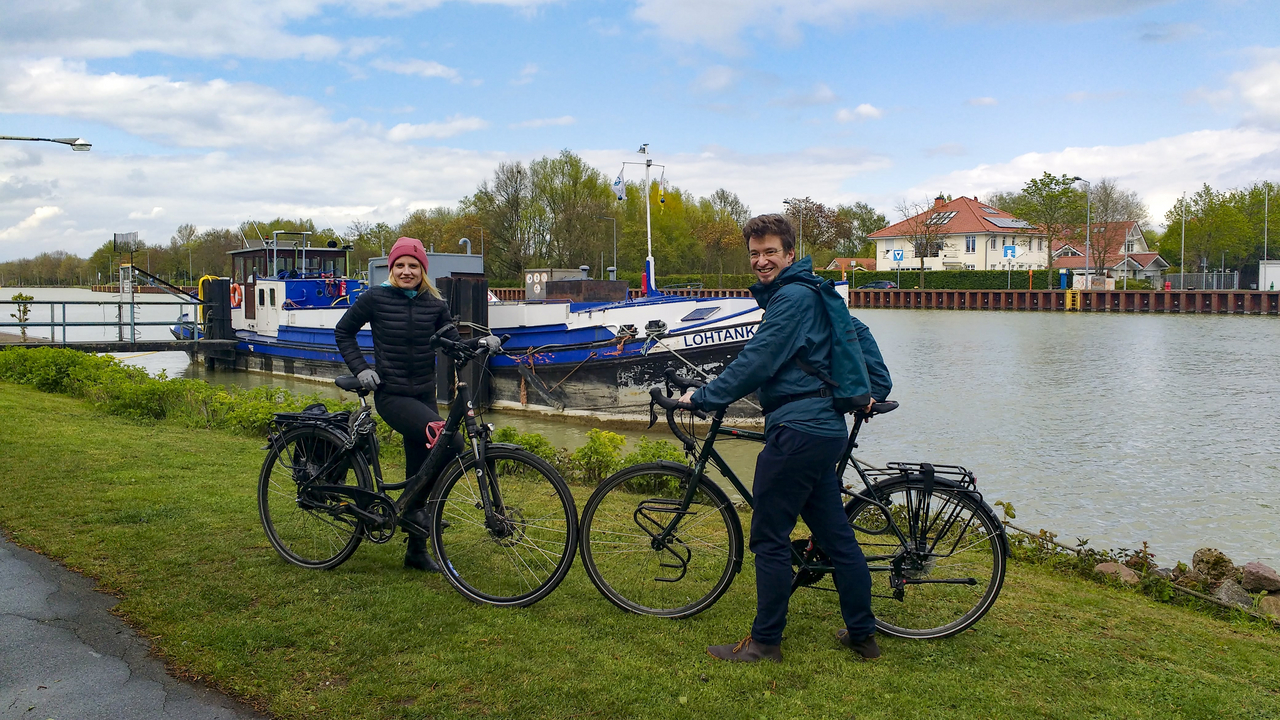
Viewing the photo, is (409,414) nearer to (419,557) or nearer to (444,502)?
(444,502)

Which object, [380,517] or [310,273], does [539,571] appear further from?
[310,273]

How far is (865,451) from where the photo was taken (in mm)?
14281

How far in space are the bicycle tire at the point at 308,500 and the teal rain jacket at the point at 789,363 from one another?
2.19 m

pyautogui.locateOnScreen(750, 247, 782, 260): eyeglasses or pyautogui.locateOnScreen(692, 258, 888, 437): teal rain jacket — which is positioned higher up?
pyautogui.locateOnScreen(750, 247, 782, 260): eyeglasses

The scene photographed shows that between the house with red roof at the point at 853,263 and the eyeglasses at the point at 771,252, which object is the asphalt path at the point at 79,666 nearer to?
the eyeglasses at the point at 771,252

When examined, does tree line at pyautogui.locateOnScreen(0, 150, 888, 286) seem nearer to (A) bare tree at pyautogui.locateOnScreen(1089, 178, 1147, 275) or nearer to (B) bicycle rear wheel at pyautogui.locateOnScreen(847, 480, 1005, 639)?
(A) bare tree at pyautogui.locateOnScreen(1089, 178, 1147, 275)

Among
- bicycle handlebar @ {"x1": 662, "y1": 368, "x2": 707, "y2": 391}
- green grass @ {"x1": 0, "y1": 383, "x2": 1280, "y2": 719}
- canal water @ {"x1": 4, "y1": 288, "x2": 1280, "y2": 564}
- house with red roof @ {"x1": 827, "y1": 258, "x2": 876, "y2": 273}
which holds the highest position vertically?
house with red roof @ {"x1": 827, "y1": 258, "x2": 876, "y2": 273}

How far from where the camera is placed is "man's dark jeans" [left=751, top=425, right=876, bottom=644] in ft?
12.0

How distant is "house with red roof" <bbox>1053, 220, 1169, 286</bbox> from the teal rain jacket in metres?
67.7

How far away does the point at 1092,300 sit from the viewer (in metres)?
53.6

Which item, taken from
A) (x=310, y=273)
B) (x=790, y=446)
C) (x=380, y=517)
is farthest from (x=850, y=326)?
(x=310, y=273)

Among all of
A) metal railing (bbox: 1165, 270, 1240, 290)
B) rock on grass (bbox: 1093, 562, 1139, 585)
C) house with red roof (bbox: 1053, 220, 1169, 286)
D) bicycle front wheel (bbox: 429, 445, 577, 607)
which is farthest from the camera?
house with red roof (bbox: 1053, 220, 1169, 286)

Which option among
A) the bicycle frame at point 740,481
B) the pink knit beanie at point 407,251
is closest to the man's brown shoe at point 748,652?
the bicycle frame at point 740,481

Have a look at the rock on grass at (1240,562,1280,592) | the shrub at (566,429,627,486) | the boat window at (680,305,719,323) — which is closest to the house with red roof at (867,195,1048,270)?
the boat window at (680,305,719,323)
